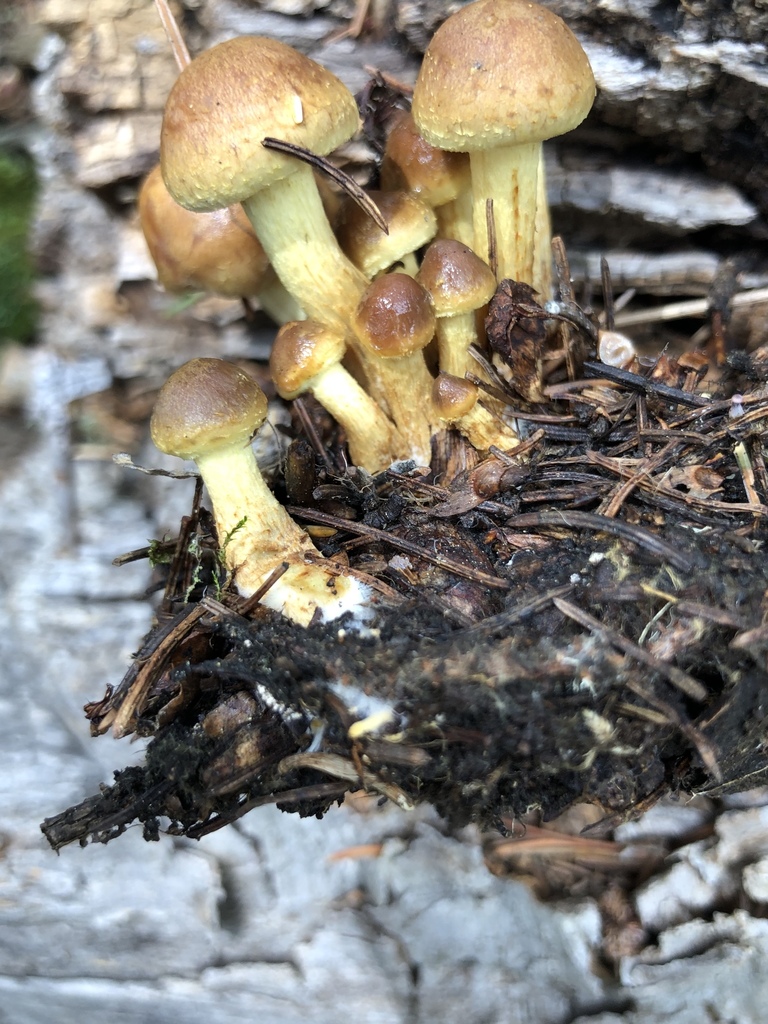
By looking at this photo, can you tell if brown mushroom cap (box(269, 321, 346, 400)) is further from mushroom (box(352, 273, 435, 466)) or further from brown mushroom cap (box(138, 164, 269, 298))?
brown mushroom cap (box(138, 164, 269, 298))

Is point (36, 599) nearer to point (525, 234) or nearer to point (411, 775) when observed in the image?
point (411, 775)

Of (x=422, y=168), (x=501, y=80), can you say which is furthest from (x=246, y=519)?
(x=501, y=80)

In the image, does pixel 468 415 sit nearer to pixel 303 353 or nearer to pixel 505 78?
pixel 303 353

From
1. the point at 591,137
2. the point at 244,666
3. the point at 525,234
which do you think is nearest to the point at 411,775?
the point at 244,666

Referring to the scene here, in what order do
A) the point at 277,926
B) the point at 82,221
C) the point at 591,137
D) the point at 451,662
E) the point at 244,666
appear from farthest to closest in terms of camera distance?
the point at 82,221 < the point at 591,137 < the point at 277,926 < the point at 244,666 < the point at 451,662

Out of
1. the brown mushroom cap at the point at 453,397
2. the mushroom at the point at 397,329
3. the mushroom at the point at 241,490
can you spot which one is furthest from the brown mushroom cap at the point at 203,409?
the brown mushroom cap at the point at 453,397

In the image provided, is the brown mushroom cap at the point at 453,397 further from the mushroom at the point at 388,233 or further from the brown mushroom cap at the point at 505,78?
the brown mushroom cap at the point at 505,78

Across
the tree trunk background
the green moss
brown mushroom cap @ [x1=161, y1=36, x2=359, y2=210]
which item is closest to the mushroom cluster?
brown mushroom cap @ [x1=161, y1=36, x2=359, y2=210]
